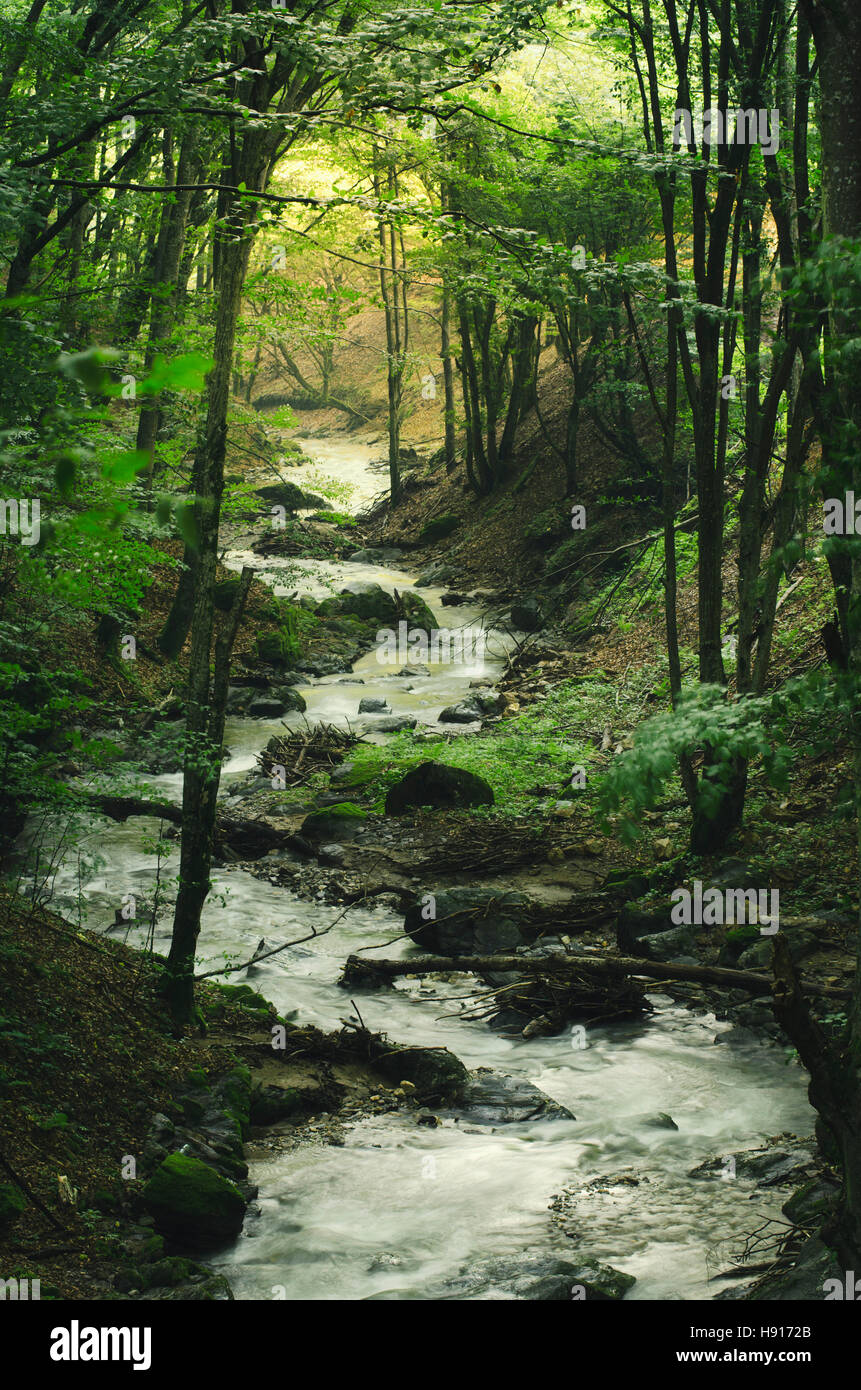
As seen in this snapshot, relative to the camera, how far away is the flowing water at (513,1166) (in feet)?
16.7

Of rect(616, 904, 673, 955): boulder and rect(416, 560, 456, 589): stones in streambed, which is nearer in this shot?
rect(616, 904, 673, 955): boulder

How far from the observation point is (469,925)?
925 cm

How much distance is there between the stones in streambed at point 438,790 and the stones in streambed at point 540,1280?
25.8 ft

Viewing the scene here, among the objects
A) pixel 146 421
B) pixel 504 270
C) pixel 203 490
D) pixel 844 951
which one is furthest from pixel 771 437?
pixel 146 421

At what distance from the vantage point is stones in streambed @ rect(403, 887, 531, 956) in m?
9.10

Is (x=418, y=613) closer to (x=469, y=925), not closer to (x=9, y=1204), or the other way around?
(x=469, y=925)

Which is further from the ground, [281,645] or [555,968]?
[281,645]

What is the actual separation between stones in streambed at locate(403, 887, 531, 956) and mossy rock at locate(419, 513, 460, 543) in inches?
793

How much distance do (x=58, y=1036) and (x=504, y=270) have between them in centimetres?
565

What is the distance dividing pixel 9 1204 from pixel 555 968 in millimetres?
4631

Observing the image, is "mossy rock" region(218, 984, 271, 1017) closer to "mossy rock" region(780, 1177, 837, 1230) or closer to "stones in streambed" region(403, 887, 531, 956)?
"stones in streambed" region(403, 887, 531, 956)
